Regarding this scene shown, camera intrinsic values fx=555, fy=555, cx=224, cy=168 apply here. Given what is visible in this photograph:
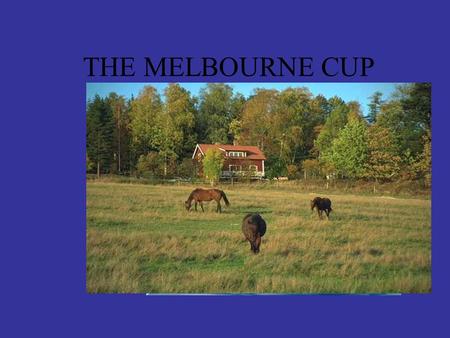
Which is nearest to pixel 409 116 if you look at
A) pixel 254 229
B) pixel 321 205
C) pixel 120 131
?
pixel 321 205

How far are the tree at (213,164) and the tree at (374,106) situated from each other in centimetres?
331

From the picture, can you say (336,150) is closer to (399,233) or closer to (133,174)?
(399,233)

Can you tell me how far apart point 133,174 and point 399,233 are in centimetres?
582

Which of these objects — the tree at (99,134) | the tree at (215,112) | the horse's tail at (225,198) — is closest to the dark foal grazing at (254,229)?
the horse's tail at (225,198)

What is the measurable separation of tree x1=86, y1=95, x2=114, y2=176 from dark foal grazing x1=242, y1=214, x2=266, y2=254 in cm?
317

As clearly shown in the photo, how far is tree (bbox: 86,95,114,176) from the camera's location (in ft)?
38.4

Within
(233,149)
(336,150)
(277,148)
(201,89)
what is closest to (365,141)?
(336,150)

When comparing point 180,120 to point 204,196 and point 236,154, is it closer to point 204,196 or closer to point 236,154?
point 236,154

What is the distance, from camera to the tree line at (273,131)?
11.8m

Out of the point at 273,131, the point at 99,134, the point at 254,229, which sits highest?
the point at 273,131

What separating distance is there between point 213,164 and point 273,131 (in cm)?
154

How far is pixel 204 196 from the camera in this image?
39.5 ft

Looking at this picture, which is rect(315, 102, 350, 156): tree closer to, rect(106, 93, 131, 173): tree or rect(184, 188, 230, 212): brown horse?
rect(184, 188, 230, 212): brown horse

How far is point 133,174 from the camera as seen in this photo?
12133mm
